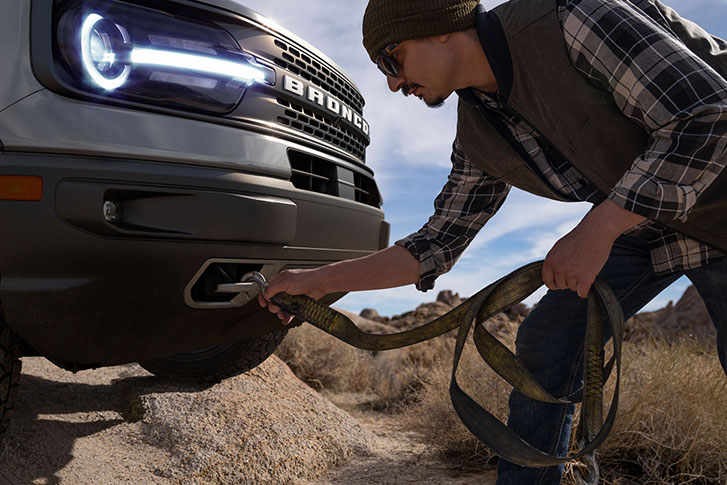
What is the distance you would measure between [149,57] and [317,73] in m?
0.80

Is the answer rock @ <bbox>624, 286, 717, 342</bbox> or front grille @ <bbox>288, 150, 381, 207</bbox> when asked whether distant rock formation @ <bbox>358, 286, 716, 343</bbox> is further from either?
front grille @ <bbox>288, 150, 381, 207</bbox>

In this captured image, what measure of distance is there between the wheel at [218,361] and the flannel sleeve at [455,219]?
49.0 inches

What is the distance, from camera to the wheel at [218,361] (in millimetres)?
3070

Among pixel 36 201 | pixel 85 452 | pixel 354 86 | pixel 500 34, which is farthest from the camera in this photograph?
pixel 354 86

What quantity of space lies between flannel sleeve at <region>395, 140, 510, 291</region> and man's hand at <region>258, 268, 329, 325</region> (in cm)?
32

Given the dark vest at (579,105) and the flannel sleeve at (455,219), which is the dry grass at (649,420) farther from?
the dark vest at (579,105)

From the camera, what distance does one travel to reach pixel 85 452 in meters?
2.69

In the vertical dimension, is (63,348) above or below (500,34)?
below

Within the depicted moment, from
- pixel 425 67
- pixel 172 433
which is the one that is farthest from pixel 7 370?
pixel 425 67

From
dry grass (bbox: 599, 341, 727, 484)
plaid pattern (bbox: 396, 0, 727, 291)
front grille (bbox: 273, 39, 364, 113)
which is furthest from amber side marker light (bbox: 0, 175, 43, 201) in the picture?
dry grass (bbox: 599, 341, 727, 484)

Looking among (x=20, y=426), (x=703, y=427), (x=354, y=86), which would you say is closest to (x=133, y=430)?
(x=20, y=426)

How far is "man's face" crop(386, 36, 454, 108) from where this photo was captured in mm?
1588

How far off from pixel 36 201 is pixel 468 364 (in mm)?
3197

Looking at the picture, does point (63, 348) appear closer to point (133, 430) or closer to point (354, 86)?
point (133, 430)
